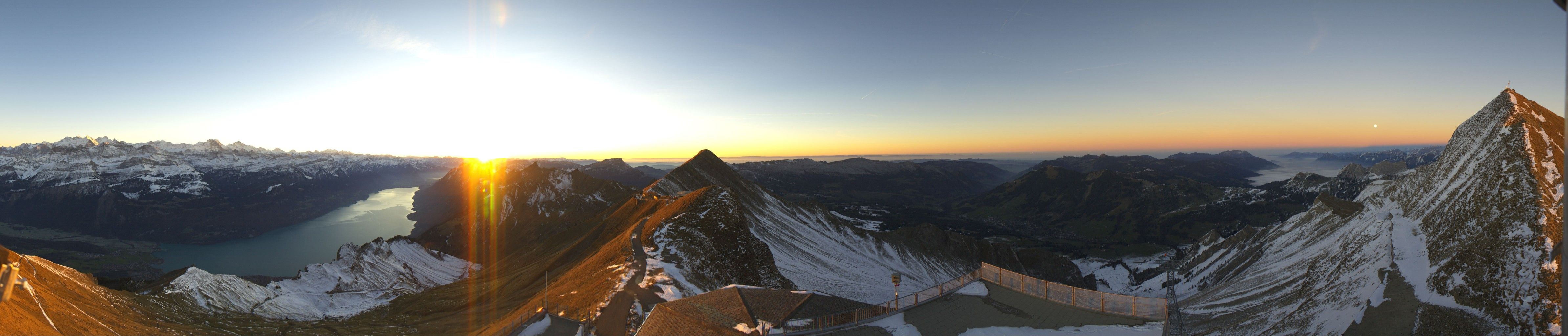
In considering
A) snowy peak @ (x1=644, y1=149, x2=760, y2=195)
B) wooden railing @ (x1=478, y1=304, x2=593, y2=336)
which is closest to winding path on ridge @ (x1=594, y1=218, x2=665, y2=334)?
wooden railing @ (x1=478, y1=304, x2=593, y2=336)

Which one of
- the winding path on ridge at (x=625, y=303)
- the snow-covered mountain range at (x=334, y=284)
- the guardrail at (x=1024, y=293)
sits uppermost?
the guardrail at (x=1024, y=293)

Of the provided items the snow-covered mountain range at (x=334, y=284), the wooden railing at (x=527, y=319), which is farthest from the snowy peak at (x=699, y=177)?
the wooden railing at (x=527, y=319)

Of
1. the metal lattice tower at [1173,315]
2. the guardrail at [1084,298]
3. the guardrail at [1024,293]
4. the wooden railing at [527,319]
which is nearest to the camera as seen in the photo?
the metal lattice tower at [1173,315]

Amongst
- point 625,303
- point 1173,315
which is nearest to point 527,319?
point 625,303

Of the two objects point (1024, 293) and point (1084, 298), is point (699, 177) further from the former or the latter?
point (1084, 298)

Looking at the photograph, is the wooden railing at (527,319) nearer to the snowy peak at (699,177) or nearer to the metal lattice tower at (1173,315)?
the metal lattice tower at (1173,315)

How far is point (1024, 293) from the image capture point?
1198 inches

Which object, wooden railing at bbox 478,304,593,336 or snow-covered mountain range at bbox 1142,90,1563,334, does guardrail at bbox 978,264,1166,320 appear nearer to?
snow-covered mountain range at bbox 1142,90,1563,334

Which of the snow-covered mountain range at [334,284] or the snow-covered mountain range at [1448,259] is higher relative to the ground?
the snow-covered mountain range at [1448,259]

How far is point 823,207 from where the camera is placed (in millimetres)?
127812

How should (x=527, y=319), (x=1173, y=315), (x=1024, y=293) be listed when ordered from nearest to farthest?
1. (x=1024, y=293)
2. (x=1173, y=315)
3. (x=527, y=319)

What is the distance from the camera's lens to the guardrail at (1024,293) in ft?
84.4

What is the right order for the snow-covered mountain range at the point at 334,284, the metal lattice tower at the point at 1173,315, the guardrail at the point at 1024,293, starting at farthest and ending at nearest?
the snow-covered mountain range at the point at 334,284 < the guardrail at the point at 1024,293 < the metal lattice tower at the point at 1173,315

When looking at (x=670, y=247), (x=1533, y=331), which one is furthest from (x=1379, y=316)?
(x=670, y=247)
